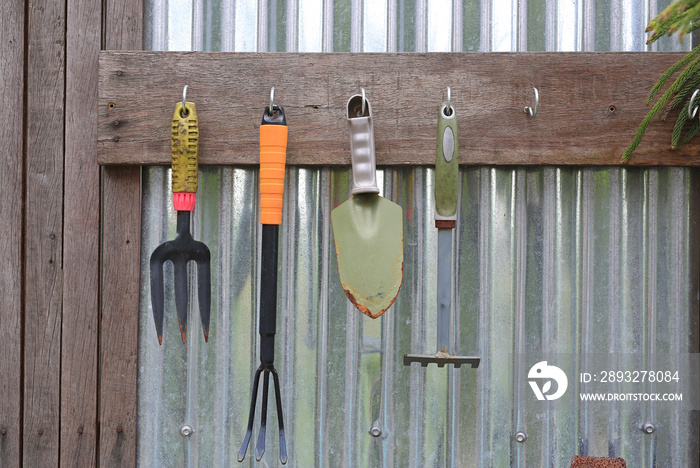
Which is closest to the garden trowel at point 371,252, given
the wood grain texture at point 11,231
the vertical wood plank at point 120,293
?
the vertical wood plank at point 120,293

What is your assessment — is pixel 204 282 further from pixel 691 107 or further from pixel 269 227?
pixel 691 107

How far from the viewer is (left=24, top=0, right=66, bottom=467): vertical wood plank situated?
1.30m

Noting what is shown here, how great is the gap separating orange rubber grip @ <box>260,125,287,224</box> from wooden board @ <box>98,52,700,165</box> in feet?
0.36

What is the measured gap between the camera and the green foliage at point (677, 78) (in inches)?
39.4

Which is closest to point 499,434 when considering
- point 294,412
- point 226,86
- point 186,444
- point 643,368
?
point 643,368

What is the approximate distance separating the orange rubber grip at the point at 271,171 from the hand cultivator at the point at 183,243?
14cm

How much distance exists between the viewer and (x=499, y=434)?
1.29 m

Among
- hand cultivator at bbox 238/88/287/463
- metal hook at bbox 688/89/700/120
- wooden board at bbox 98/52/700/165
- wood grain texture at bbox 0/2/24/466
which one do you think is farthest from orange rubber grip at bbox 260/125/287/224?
metal hook at bbox 688/89/700/120

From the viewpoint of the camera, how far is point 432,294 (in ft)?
4.25

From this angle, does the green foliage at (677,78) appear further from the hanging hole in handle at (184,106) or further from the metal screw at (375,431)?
the hanging hole in handle at (184,106)

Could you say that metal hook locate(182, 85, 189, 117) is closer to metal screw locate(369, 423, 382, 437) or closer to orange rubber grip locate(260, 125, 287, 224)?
orange rubber grip locate(260, 125, 287, 224)

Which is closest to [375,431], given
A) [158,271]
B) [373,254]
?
[373,254]

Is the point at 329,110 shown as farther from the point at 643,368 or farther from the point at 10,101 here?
the point at 643,368

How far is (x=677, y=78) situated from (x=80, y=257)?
4.20 feet
